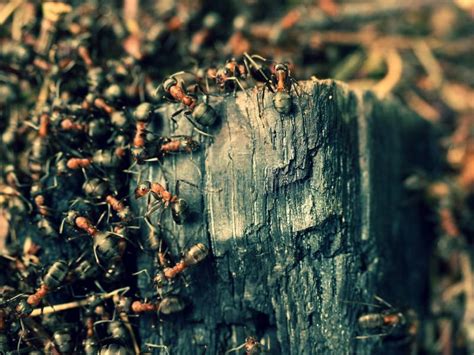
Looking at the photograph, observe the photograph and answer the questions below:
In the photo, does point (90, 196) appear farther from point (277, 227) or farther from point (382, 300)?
point (382, 300)

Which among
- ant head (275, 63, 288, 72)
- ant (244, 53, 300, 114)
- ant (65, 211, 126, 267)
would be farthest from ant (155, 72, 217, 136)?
ant (65, 211, 126, 267)

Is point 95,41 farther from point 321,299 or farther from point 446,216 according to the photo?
point 446,216

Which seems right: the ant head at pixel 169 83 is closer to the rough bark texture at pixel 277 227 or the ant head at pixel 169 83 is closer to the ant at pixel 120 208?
the rough bark texture at pixel 277 227

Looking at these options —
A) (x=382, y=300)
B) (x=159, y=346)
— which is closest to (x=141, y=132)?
(x=159, y=346)

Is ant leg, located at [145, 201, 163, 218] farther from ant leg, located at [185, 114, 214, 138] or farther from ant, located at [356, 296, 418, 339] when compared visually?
ant, located at [356, 296, 418, 339]

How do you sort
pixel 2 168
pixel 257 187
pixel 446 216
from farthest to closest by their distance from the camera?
pixel 446 216
pixel 2 168
pixel 257 187

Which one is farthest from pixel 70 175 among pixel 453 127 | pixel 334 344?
pixel 453 127

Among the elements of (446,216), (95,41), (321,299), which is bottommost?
(321,299)
